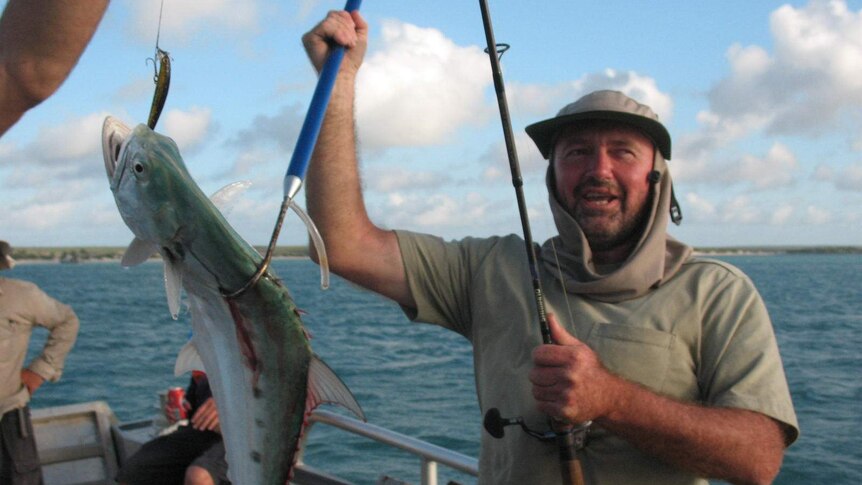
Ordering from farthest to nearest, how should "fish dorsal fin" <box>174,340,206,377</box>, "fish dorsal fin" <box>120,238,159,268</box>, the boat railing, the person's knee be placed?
the person's knee, the boat railing, "fish dorsal fin" <box>174,340,206,377</box>, "fish dorsal fin" <box>120,238,159,268</box>

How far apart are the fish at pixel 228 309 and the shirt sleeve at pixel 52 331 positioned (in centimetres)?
469

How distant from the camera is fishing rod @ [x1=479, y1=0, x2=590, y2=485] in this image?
7.97ft

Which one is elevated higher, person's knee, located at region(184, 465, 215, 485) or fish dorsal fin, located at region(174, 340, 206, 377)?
fish dorsal fin, located at region(174, 340, 206, 377)

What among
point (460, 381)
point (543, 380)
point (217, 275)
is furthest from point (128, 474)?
point (460, 381)

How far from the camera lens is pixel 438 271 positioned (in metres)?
2.94

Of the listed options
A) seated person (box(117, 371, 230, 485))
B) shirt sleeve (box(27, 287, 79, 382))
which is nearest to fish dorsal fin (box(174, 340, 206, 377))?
seated person (box(117, 371, 230, 485))

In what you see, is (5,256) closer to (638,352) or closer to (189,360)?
(189,360)

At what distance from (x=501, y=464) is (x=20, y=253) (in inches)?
5766

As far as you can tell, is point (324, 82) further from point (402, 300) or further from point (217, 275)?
point (402, 300)

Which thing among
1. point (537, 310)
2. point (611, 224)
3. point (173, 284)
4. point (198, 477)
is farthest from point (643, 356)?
point (198, 477)

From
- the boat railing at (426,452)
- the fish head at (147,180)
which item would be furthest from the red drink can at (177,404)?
the fish head at (147,180)

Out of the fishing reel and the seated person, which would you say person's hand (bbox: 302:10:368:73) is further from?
the seated person

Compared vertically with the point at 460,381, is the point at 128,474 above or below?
above

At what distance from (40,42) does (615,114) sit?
1.95 metres
